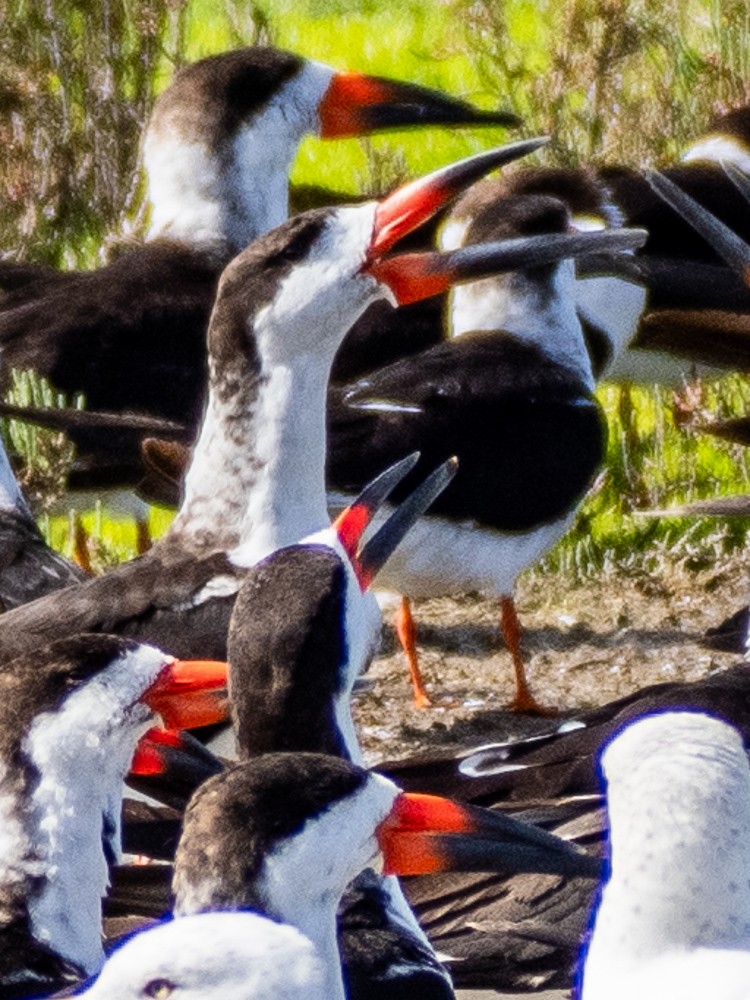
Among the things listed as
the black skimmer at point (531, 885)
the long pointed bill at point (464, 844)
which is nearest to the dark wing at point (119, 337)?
the black skimmer at point (531, 885)

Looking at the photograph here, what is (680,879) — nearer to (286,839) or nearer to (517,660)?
(286,839)

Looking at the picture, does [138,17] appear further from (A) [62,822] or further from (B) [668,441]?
(A) [62,822]

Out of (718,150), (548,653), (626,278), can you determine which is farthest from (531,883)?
(718,150)

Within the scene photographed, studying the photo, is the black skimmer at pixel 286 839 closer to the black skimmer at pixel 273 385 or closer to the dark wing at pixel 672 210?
the black skimmer at pixel 273 385

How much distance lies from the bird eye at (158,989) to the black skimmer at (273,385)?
2856mm

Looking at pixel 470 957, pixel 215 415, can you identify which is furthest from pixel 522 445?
pixel 470 957

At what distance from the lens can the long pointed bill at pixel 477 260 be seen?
6.70 m

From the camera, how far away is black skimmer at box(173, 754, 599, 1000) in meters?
4.11

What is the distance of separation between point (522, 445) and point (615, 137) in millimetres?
3266

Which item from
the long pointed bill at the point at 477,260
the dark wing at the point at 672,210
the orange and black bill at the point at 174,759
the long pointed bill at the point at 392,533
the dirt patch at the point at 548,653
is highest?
the long pointed bill at the point at 477,260

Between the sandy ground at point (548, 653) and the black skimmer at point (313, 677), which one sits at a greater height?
the black skimmer at point (313, 677)

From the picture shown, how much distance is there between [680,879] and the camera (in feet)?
13.1

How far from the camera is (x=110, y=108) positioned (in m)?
10.5

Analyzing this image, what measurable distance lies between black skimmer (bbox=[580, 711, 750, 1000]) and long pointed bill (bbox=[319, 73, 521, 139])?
5662 mm
